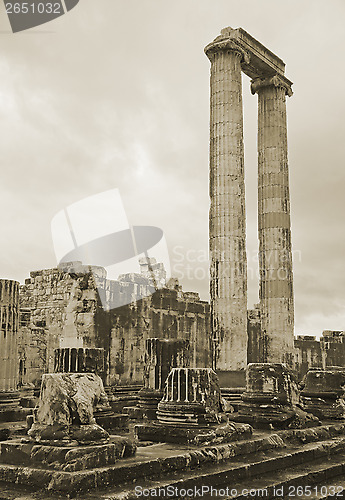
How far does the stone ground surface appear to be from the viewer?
19.6 ft

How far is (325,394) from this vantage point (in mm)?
12812

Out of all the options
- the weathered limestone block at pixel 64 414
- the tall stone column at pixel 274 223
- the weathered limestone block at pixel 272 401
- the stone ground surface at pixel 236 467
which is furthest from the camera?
the tall stone column at pixel 274 223

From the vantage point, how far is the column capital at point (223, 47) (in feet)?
58.2

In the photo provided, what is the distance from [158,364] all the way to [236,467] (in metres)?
4.99

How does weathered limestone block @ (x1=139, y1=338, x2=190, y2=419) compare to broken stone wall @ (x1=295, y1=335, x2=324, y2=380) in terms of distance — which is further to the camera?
broken stone wall @ (x1=295, y1=335, x2=324, y2=380)

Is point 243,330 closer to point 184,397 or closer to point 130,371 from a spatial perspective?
point 130,371

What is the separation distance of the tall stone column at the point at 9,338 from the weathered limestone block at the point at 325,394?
261 inches

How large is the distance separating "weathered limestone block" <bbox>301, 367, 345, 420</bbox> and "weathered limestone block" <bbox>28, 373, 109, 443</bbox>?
23.4 feet

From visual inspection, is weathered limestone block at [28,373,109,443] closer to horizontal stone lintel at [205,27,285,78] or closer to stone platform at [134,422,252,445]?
stone platform at [134,422,252,445]

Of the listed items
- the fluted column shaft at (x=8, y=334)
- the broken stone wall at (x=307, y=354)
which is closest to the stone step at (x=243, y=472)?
the fluted column shaft at (x=8, y=334)

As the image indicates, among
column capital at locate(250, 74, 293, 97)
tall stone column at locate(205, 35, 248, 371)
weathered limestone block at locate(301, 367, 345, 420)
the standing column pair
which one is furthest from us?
column capital at locate(250, 74, 293, 97)

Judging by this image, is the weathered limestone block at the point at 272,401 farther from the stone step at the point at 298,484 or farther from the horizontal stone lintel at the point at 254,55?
the horizontal stone lintel at the point at 254,55

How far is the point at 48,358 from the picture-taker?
16062mm

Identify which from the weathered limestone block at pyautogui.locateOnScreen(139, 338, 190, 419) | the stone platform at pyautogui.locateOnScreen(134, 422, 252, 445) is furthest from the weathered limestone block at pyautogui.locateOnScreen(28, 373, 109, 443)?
the weathered limestone block at pyautogui.locateOnScreen(139, 338, 190, 419)
